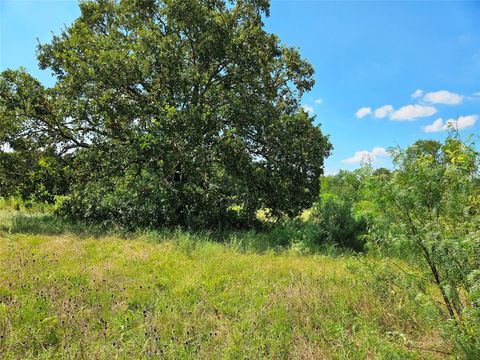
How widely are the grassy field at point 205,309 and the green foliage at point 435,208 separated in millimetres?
428

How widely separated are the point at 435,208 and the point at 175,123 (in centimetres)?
787

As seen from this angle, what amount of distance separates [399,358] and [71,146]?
1181 centimetres

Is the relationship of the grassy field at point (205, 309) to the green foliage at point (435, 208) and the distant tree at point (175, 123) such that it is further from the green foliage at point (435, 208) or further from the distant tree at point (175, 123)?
the distant tree at point (175, 123)

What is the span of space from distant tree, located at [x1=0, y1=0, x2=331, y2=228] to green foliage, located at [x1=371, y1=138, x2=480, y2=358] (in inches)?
261

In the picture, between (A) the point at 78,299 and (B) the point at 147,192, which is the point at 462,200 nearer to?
(A) the point at 78,299

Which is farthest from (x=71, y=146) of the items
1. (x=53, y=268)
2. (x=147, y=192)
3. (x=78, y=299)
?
(x=78, y=299)

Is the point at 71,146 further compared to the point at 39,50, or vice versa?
the point at 39,50

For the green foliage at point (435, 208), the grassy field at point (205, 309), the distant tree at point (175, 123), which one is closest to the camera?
the green foliage at point (435, 208)

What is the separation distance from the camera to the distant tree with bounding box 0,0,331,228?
10656 mm

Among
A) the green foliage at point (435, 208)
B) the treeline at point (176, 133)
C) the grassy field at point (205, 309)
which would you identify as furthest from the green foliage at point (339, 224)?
the green foliage at point (435, 208)

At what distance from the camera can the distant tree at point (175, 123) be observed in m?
10.7

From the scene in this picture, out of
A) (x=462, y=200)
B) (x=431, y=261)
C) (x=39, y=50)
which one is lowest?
(x=431, y=261)

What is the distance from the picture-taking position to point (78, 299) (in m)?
5.15

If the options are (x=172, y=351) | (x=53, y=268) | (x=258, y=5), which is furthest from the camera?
(x=258, y=5)
